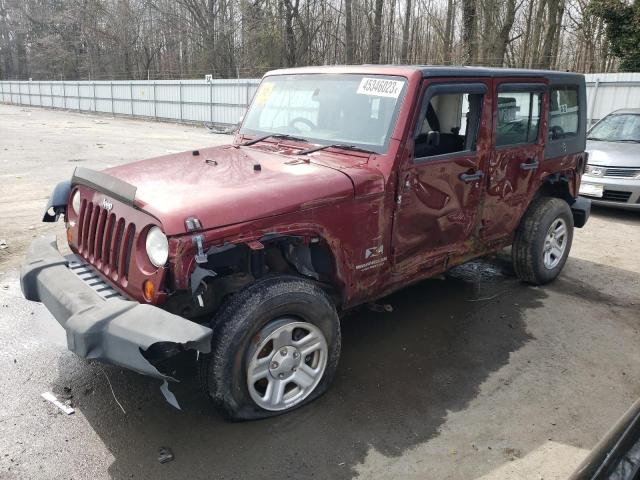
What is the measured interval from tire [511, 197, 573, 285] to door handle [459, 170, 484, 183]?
118 centimetres

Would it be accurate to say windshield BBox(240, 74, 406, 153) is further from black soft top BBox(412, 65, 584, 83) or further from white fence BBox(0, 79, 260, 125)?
white fence BBox(0, 79, 260, 125)

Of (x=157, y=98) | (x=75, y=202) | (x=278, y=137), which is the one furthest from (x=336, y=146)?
(x=157, y=98)

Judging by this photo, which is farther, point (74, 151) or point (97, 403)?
point (74, 151)

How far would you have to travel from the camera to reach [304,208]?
301 cm

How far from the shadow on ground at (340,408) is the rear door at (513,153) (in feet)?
2.92

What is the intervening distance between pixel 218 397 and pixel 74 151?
14.0 m

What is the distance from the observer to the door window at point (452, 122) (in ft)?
12.7

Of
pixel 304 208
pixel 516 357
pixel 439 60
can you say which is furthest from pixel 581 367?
pixel 439 60

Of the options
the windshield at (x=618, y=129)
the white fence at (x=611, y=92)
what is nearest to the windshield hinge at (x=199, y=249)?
the windshield at (x=618, y=129)

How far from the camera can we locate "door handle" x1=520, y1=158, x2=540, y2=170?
4539mm

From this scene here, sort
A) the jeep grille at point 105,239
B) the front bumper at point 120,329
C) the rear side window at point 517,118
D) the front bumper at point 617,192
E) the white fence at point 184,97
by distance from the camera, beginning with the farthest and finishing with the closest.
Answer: the white fence at point 184,97 → the front bumper at point 617,192 → the rear side window at point 517,118 → the jeep grille at point 105,239 → the front bumper at point 120,329

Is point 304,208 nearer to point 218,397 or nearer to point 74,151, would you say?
point 218,397

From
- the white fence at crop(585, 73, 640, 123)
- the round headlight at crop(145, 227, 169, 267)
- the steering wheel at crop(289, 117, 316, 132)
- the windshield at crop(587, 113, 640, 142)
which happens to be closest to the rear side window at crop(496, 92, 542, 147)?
the steering wheel at crop(289, 117, 316, 132)

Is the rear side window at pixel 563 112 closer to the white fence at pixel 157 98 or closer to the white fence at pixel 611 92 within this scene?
the white fence at pixel 611 92
